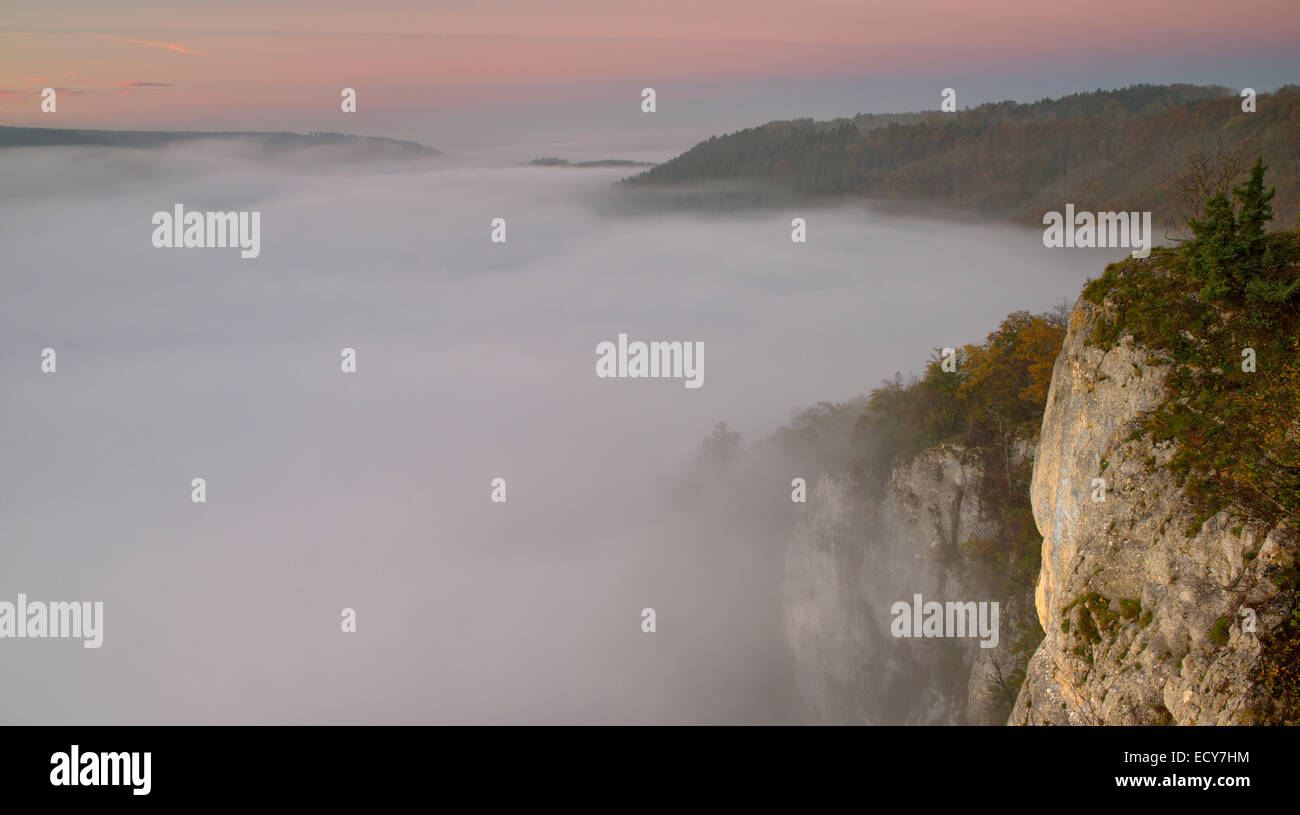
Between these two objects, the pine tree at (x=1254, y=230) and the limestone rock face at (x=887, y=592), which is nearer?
the pine tree at (x=1254, y=230)

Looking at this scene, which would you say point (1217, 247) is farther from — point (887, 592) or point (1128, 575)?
point (887, 592)

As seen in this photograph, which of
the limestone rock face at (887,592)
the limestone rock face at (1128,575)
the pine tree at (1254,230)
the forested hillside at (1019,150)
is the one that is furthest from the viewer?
the forested hillside at (1019,150)

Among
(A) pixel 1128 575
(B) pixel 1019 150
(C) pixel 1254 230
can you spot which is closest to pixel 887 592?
(A) pixel 1128 575

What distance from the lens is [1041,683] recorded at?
1638 cm

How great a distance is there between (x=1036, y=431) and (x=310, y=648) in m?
110

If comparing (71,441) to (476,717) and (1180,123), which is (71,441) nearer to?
(476,717)

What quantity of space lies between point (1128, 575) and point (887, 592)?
30.4 meters

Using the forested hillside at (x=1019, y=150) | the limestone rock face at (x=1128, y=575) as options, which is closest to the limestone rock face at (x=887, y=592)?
the limestone rock face at (x=1128, y=575)

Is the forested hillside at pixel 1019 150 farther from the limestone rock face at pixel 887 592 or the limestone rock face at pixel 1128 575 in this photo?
the limestone rock face at pixel 1128 575

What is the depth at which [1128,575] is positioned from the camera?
14.8 m

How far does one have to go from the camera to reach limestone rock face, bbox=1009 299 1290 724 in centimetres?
1211

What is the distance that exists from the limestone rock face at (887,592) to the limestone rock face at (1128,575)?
17.4 metres

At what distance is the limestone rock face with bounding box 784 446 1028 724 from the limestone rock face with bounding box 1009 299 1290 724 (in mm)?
17414

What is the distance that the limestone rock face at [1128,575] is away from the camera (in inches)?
477
